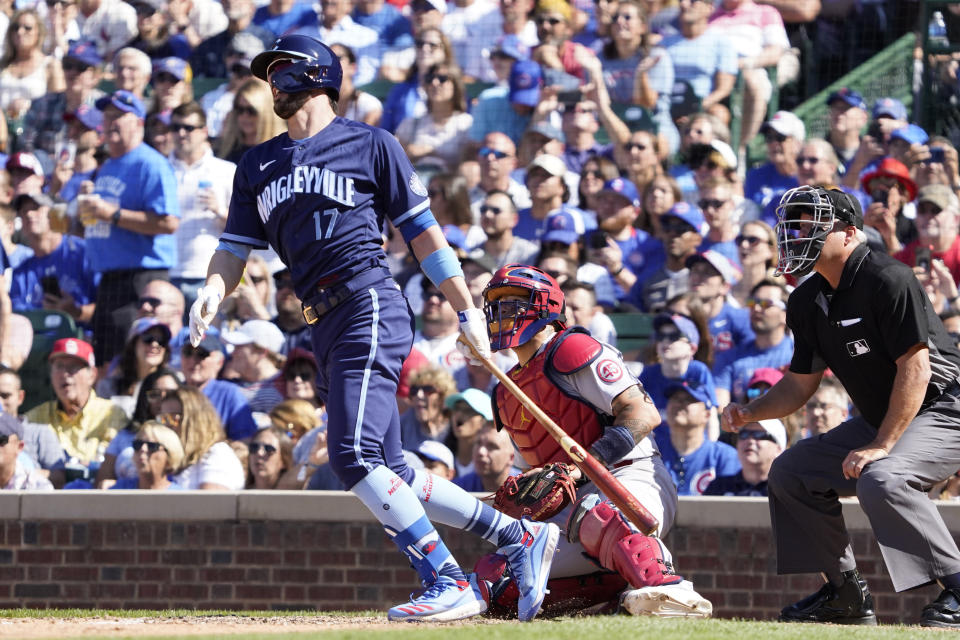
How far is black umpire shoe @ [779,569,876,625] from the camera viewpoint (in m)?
5.77

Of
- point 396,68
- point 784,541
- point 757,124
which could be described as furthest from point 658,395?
point 396,68

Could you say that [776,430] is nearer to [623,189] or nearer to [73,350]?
[623,189]

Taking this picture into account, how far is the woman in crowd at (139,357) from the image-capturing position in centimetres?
927

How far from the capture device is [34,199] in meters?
10.5

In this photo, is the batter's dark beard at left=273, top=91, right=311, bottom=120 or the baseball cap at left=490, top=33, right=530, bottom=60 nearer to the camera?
the batter's dark beard at left=273, top=91, right=311, bottom=120

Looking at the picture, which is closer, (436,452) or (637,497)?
(637,497)

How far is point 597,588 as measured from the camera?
5.82 m

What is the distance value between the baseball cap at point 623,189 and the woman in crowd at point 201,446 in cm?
309

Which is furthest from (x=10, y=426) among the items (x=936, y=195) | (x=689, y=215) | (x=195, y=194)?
(x=936, y=195)

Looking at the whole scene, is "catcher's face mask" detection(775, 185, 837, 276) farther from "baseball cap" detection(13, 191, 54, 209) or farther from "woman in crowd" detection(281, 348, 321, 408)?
"baseball cap" detection(13, 191, 54, 209)

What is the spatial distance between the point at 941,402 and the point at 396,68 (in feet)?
22.9

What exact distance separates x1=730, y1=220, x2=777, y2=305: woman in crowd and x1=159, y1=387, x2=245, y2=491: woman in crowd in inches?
131

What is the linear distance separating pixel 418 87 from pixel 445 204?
5.08 feet

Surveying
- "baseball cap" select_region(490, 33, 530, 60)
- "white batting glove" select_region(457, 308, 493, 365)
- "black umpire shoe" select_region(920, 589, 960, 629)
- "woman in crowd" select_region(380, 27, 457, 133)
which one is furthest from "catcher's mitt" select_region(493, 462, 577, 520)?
"baseball cap" select_region(490, 33, 530, 60)
